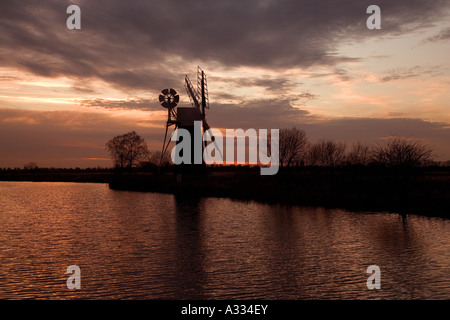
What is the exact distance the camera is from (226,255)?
1422 cm

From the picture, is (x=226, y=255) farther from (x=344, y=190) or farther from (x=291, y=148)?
(x=291, y=148)

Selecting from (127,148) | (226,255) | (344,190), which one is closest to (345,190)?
(344,190)

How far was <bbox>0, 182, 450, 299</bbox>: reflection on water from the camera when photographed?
10.3 m

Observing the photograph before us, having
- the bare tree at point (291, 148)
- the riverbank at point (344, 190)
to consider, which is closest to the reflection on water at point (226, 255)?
the riverbank at point (344, 190)

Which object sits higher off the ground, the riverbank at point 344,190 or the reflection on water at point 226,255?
the riverbank at point 344,190

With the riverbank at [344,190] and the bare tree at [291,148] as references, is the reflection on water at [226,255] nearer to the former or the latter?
the riverbank at [344,190]

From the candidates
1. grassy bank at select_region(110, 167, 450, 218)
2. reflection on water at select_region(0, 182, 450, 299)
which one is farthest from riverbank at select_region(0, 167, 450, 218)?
reflection on water at select_region(0, 182, 450, 299)

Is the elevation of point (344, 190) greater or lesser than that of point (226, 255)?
greater

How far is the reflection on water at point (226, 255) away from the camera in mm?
10344

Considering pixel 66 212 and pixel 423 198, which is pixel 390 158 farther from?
pixel 66 212

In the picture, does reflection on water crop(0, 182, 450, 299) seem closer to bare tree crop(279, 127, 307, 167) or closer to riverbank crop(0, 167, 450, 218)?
riverbank crop(0, 167, 450, 218)

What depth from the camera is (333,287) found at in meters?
10.5

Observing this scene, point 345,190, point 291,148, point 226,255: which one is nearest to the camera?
point 226,255

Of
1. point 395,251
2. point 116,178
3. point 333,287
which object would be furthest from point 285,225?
point 116,178
